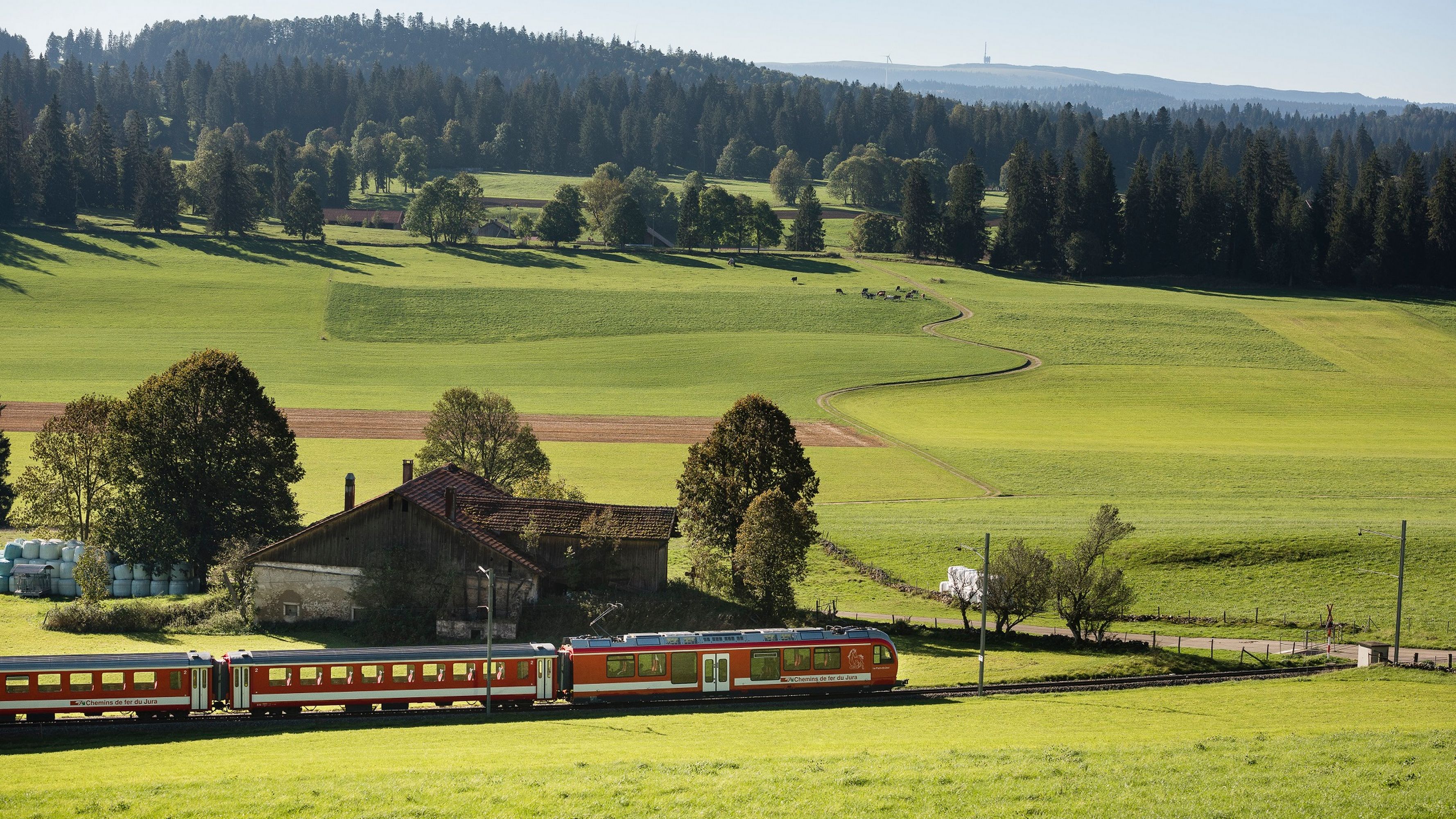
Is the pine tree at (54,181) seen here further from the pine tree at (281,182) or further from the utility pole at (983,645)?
the utility pole at (983,645)

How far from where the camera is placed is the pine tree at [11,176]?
15125cm

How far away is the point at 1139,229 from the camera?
158000 mm

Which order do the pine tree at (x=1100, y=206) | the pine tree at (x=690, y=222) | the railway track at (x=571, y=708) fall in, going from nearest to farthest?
the railway track at (x=571, y=708)
the pine tree at (x=1100, y=206)
the pine tree at (x=690, y=222)

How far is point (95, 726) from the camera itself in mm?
32250

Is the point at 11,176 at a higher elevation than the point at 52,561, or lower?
higher

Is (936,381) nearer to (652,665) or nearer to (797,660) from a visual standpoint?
(797,660)

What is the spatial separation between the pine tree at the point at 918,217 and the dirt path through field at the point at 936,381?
54.8ft

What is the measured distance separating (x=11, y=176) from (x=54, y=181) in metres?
4.91

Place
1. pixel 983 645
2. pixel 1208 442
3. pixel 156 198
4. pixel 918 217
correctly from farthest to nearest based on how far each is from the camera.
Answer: pixel 918 217 < pixel 156 198 < pixel 1208 442 < pixel 983 645

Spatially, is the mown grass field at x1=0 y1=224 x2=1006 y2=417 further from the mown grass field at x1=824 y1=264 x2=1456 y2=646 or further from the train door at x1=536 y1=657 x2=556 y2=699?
the train door at x1=536 y1=657 x2=556 y2=699

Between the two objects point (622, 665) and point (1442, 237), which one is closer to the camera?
point (622, 665)

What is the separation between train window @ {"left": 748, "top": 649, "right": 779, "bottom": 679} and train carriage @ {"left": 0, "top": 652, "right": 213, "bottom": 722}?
15392 millimetres

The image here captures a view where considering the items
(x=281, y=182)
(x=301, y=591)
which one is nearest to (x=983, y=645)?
(x=301, y=591)

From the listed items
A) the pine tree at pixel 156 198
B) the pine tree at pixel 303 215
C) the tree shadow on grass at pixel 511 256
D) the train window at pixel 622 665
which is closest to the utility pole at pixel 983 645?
the train window at pixel 622 665
